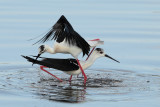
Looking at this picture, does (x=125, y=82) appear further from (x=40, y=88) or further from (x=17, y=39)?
(x=17, y=39)

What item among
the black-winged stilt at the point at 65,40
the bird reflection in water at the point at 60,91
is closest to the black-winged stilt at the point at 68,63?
the black-winged stilt at the point at 65,40

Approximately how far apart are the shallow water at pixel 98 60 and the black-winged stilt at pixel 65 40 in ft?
1.96

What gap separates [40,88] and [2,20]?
7028 millimetres

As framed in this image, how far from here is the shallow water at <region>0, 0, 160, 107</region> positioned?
9.81 meters

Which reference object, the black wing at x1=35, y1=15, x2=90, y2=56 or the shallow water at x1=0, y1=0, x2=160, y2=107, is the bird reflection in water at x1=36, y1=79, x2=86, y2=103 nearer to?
the shallow water at x1=0, y1=0, x2=160, y2=107

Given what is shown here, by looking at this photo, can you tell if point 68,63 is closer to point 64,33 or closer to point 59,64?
point 59,64

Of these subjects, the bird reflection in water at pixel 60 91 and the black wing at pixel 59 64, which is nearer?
the bird reflection in water at pixel 60 91

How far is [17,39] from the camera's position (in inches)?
580

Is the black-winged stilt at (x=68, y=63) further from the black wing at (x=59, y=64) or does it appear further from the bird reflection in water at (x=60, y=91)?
the bird reflection in water at (x=60, y=91)

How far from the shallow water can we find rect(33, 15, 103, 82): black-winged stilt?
598mm

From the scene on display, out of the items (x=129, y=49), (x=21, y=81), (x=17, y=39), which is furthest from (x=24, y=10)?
(x=21, y=81)

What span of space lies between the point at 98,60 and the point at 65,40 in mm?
1976

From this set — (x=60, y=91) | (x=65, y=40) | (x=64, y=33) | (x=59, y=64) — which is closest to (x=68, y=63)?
(x=59, y=64)

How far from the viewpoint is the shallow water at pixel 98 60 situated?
9.81 metres
